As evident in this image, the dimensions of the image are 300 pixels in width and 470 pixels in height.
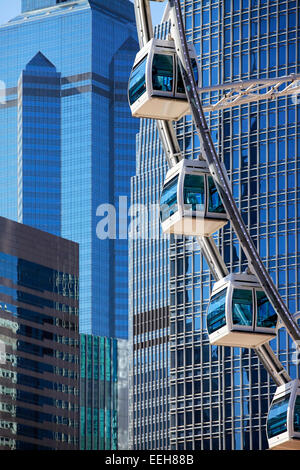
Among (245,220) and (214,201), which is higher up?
(245,220)

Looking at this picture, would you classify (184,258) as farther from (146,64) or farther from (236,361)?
(146,64)

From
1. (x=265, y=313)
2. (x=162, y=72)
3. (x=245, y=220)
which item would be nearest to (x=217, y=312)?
(x=265, y=313)

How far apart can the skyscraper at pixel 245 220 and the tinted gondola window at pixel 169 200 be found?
12360 cm

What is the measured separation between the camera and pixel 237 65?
6969 inches

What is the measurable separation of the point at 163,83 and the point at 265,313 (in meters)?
5.91

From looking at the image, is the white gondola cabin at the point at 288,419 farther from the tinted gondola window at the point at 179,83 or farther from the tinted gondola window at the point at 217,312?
the tinted gondola window at the point at 179,83

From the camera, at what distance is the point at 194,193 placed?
112ft

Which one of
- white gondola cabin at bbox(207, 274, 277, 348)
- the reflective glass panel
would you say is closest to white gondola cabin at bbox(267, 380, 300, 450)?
white gondola cabin at bbox(207, 274, 277, 348)

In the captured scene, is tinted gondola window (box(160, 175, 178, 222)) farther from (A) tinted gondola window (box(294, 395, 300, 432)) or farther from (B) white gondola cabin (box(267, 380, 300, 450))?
(A) tinted gondola window (box(294, 395, 300, 432))

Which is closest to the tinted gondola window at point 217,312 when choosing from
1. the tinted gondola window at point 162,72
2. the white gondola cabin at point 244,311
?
the white gondola cabin at point 244,311

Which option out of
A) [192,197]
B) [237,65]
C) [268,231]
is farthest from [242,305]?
[237,65]

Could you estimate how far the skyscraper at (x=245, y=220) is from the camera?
163 metres

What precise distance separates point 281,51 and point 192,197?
140 metres

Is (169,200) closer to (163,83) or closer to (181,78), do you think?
(163,83)
